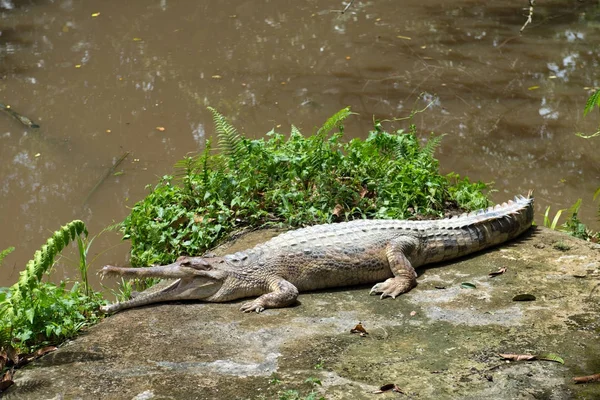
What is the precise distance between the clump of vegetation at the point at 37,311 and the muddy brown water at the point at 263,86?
8.93ft

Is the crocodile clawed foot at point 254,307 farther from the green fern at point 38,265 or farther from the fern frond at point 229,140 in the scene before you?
the fern frond at point 229,140

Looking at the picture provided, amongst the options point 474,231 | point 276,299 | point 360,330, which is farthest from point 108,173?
point 360,330

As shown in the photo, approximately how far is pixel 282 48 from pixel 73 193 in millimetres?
5836

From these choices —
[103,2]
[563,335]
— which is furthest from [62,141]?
[563,335]

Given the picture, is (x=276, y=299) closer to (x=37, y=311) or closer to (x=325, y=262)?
(x=325, y=262)

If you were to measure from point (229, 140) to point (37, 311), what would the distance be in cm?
317

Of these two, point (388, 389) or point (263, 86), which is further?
point (263, 86)

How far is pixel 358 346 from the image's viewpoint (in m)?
4.78

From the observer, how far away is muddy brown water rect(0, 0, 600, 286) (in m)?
9.25

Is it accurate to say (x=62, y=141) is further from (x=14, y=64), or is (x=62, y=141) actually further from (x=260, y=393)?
(x=260, y=393)

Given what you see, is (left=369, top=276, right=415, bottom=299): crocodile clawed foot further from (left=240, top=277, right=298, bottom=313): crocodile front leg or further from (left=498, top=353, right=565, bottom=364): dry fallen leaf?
(left=498, top=353, right=565, bottom=364): dry fallen leaf

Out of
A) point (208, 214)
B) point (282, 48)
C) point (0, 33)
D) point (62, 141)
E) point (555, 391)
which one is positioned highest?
point (0, 33)

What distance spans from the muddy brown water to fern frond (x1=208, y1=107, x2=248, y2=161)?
1.66 metres

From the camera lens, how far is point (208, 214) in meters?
7.09
